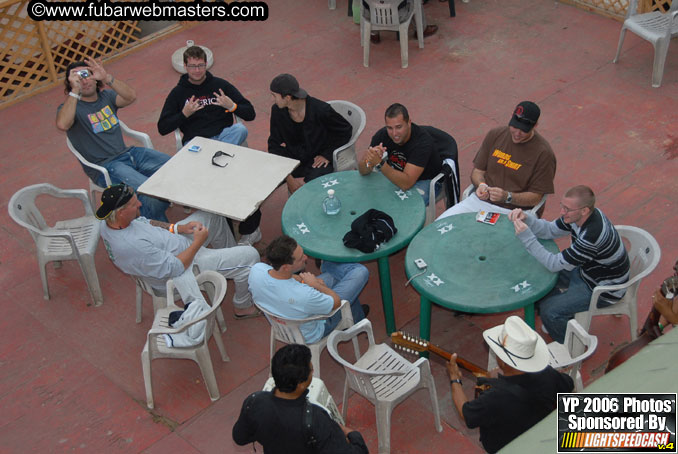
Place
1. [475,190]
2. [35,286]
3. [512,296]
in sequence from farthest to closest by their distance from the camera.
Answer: [35,286] < [475,190] < [512,296]

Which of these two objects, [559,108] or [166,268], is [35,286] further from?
[559,108]

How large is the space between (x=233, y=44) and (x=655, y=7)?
5.35 meters

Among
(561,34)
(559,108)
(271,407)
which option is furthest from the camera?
(561,34)

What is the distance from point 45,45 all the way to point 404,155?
5428 mm

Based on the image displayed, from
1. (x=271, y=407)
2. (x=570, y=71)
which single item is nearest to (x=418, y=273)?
(x=271, y=407)

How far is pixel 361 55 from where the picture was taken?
30.4ft

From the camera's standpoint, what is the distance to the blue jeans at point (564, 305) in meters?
5.05

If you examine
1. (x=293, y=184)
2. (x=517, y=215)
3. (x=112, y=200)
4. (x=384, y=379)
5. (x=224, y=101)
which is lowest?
(x=384, y=379)

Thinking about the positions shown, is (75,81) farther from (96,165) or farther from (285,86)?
(285,86)

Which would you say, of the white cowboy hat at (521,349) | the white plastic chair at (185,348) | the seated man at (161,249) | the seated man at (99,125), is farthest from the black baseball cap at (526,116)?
the seated man at (99,125)

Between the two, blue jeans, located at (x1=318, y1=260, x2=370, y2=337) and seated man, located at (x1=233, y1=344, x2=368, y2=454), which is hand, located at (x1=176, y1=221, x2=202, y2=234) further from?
seated man, located at (x1=233, y1=344, x2=368, y2=454)

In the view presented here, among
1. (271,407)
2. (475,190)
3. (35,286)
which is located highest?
(271,407)

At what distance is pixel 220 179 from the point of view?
6.14 m

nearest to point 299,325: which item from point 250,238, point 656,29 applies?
point 250,238
